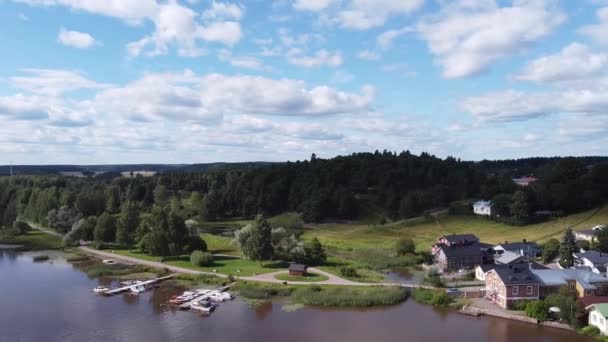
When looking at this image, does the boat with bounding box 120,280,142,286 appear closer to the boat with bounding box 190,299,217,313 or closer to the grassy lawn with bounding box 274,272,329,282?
the boat with bounding box 190,299,217,313

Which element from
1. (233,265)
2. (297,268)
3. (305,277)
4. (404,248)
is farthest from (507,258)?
(233,265)

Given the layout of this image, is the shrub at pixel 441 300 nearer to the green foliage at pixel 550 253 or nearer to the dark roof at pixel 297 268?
the dark roof at pixel 297 268

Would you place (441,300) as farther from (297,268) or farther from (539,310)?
(297,268)

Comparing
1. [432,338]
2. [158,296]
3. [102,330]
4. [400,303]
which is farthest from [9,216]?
[432,338]

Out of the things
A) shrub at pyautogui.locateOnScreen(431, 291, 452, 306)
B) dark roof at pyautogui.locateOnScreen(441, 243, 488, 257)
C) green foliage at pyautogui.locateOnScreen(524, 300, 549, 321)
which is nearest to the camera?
green foliage at pyautogui.locateOnScreen(524, 300, 549, 321)

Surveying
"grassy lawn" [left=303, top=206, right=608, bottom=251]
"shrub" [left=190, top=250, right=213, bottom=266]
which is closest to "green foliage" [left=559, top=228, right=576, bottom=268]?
"grassy lawn" [left=303, top=206, right=608, bottom=251]

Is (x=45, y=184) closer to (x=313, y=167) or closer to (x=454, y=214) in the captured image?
(x=313, y=167)
